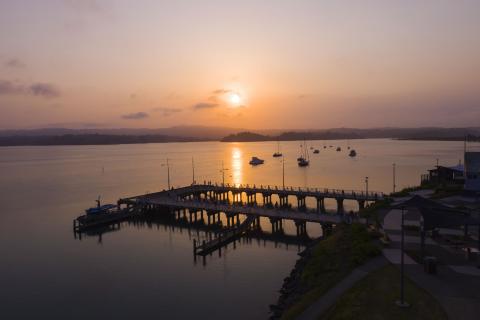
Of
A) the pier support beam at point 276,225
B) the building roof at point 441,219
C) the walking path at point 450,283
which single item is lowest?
the pier support beam at point 276,225

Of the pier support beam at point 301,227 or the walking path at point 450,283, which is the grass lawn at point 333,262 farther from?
the pier support beam at point 301,227

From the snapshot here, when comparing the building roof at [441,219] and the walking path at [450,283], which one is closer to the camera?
the walking path at [450,283]

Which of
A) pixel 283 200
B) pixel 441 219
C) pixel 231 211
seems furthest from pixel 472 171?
pixel 231 211

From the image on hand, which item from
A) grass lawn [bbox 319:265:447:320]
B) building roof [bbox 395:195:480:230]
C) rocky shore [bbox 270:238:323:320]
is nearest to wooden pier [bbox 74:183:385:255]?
rocky shore [bbox 270:238:323:320]

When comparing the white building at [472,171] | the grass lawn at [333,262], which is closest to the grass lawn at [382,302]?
the grass lawn at [333,262]

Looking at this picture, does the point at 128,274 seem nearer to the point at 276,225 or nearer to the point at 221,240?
the point at 221,240

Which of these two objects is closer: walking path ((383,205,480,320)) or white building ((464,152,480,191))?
walking path ((383,205,480,320))

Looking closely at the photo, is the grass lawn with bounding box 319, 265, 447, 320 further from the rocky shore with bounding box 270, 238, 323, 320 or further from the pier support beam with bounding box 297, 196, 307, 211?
the pier support beam with bounding box 297, 196, 307, 211

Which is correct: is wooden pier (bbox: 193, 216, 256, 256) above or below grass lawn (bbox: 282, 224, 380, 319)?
below
